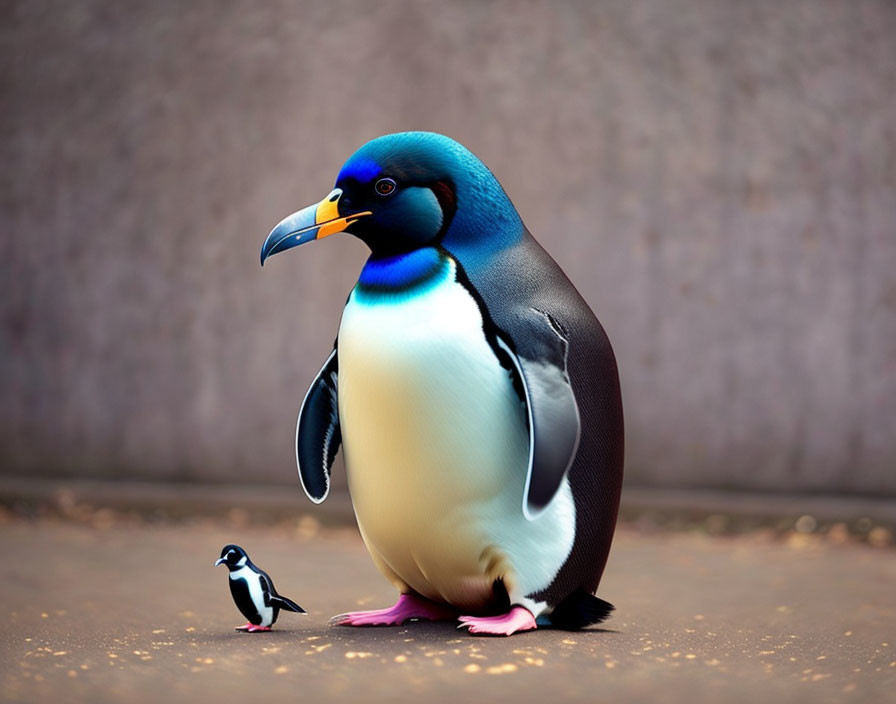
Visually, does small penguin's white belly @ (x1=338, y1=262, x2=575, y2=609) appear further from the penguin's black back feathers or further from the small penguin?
the small penguin

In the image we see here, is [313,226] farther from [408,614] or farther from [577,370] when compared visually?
[408,614]

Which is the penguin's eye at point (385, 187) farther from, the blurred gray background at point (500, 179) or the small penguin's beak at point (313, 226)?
the blurred gray background at point (500, 179)

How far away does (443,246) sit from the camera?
81.6 inches

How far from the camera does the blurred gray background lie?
470cm

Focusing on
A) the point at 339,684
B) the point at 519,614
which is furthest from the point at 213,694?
the point at 519,614

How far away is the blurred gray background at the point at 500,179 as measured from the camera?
15.4 feet

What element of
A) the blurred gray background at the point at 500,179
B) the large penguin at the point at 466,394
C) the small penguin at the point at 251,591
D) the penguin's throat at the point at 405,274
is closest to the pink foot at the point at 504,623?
the large penguin at the point at 466,394

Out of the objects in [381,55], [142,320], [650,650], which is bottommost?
[650,650]

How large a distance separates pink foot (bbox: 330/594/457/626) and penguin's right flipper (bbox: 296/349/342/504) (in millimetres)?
245

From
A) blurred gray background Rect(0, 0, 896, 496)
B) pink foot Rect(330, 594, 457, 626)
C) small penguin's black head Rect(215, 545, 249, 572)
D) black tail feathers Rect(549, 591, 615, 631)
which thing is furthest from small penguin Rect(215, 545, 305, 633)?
blurred gray background Rect(0, 0, 896, 496)

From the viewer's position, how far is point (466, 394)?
6.43 feet

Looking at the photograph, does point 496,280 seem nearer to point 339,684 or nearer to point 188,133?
point 339,684

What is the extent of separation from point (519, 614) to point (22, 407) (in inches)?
144

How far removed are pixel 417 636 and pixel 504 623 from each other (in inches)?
6.4
